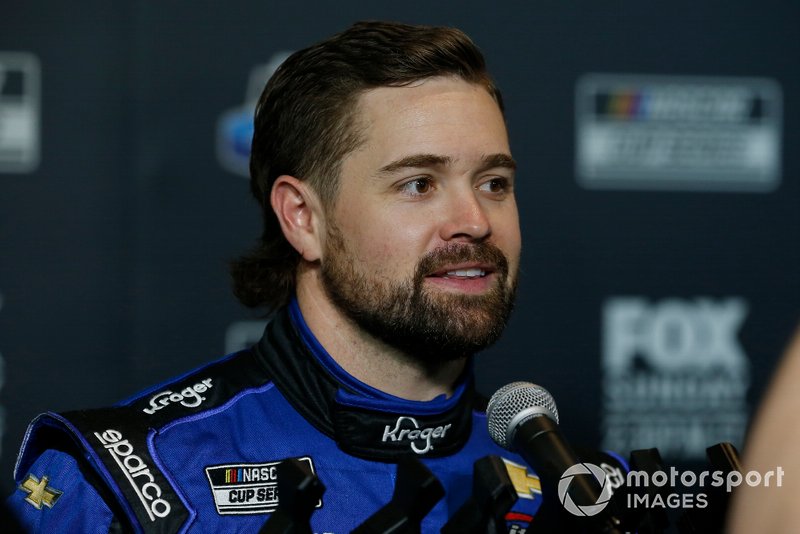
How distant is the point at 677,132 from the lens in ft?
6.79

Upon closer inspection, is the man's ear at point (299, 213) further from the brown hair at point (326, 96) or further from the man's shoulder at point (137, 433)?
the man's shoulder at point (137, 433)

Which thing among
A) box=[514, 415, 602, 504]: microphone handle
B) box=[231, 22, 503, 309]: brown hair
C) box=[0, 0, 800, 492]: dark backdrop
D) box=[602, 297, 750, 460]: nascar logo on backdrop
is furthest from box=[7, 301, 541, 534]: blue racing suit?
box=[602, 297, 750, 460]: nascar logo on backdrop

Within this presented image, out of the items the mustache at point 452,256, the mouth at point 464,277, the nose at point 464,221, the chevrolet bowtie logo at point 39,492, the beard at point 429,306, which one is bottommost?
the chevrolet bowtie logo at point 39,492

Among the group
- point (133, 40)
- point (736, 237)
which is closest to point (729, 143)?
point (736, 237)

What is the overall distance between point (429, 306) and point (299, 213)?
0.26 metres

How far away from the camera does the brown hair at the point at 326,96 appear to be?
139 cm

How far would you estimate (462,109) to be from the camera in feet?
4.52

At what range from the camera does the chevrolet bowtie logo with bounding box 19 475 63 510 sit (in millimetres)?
1208

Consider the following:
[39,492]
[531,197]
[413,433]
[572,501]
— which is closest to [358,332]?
[413,433]

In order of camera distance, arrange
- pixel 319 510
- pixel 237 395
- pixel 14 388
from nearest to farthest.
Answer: pixel 319 510
pixel 237 395
pixel 14 388

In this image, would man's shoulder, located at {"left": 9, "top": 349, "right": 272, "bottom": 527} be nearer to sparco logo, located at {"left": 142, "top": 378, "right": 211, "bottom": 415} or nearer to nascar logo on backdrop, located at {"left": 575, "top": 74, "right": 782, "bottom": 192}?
sparco logo, located at {"left": 142, "top": 378, "right": 211, "bottom": 415}

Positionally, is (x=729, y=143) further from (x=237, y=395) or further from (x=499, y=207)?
(x=237, y=395)

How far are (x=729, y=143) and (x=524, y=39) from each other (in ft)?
1.52
